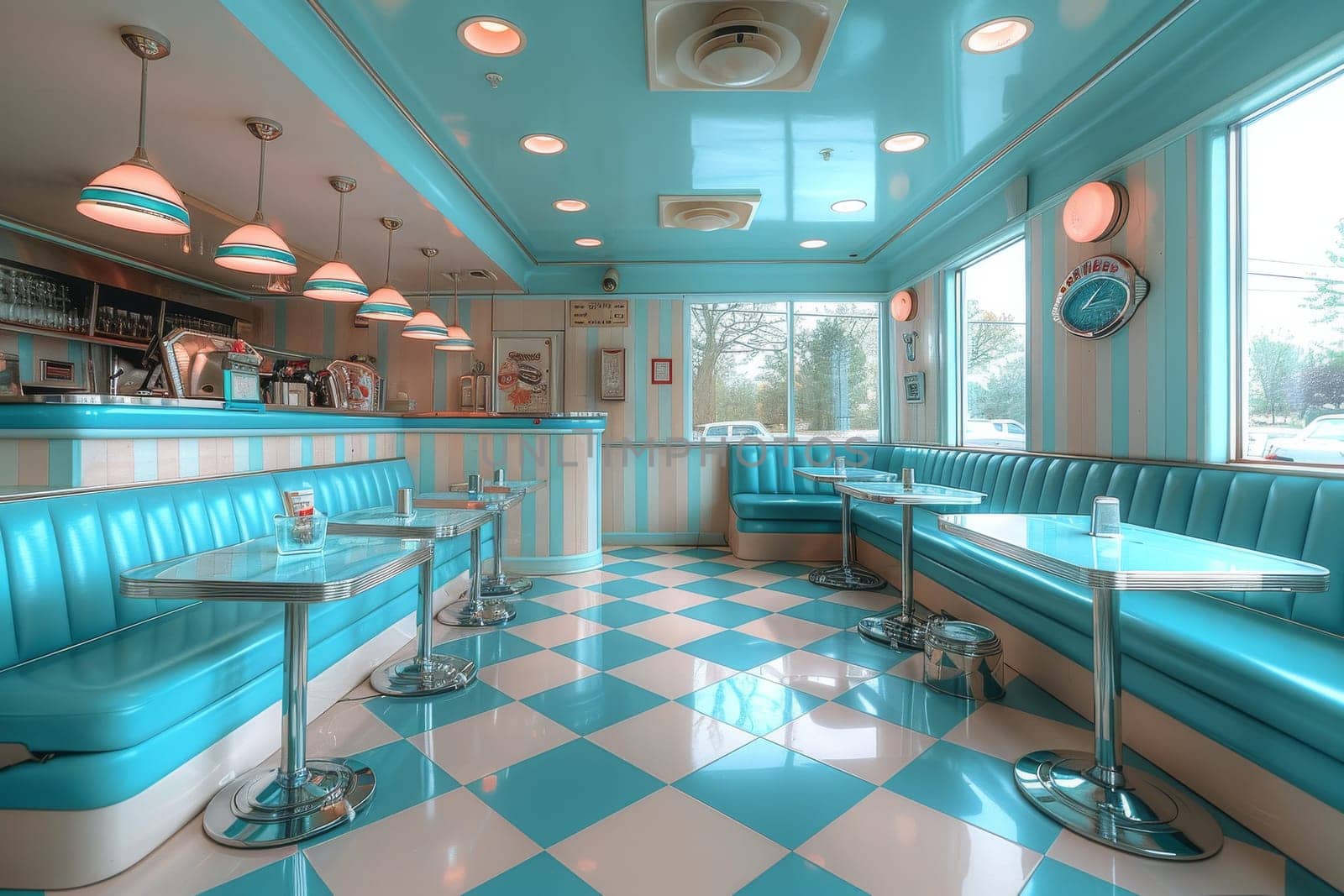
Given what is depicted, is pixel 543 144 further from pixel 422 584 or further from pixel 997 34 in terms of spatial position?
pixel 422 584

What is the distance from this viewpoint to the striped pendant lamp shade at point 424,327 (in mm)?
5012

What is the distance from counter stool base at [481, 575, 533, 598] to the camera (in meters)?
4.42

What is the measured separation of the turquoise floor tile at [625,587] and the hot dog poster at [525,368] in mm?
2546

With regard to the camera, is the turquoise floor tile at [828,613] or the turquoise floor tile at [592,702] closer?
the turquoise floor tile at [592,702]

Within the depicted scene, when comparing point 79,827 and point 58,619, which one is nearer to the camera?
point 79,827

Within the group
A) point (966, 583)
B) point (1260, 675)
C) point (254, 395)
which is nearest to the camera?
point (1260, 675)

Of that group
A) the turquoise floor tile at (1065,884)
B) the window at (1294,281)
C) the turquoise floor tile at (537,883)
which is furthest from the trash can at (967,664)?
the turquoise floor tile at (537,883)

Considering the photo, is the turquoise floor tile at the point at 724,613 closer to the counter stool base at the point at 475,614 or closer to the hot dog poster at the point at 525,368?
the counter stool base at the point at 475,614

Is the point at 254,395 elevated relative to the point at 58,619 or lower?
elevated

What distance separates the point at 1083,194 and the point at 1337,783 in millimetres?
3151

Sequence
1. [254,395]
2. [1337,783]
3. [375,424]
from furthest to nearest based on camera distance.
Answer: [375,424], [254,395], [1337,783]

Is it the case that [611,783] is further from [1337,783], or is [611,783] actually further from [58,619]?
[1337,783]

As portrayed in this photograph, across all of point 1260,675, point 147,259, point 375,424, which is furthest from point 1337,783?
point 147,259

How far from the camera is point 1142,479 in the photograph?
305cm
